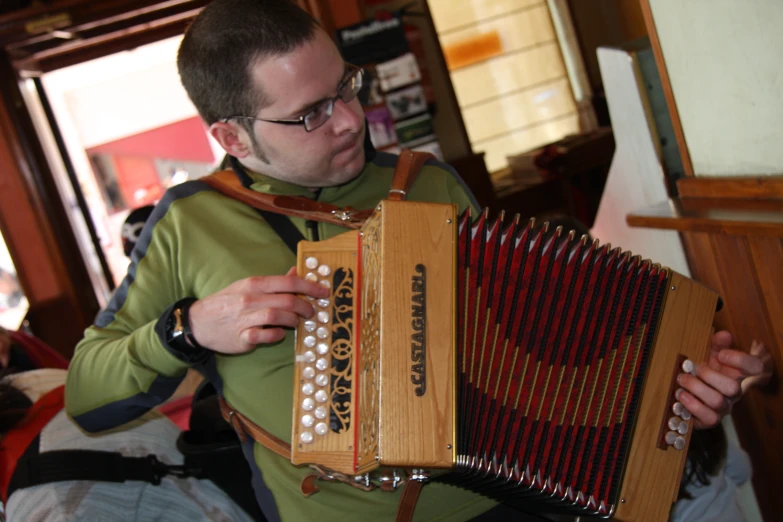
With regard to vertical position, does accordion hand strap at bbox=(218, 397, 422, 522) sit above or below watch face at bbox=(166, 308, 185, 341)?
below

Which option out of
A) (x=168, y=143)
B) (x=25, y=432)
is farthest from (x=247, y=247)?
(x=168, y=143)

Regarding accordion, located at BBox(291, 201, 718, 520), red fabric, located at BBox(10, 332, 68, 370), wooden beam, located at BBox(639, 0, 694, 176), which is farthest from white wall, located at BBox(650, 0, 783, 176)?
red fabric, located at BBox(10, 332, 68, 370)

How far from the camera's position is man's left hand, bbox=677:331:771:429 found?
118 cm

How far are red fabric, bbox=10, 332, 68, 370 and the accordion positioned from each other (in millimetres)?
1255

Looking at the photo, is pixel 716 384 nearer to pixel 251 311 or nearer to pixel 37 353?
pixel 251 311

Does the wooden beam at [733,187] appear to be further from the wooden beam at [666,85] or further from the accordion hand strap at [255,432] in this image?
the accordion hand strap at [255,432]

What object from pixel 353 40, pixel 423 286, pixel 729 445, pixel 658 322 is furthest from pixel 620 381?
pixel 353 40

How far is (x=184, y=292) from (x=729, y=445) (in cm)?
128

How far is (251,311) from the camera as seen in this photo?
1126mm

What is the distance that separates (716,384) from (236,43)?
37.4 inches

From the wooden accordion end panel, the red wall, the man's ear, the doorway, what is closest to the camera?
the wooden accordion end panel

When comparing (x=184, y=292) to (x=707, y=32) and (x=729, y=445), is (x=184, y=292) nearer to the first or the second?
(x=707, y=32)

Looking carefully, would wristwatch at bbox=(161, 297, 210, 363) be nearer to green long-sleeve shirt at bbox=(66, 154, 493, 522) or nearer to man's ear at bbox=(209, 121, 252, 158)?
green long-sleeve shirt at bbox=(66, 154, 493, 522)

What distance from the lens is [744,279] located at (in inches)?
64.7
